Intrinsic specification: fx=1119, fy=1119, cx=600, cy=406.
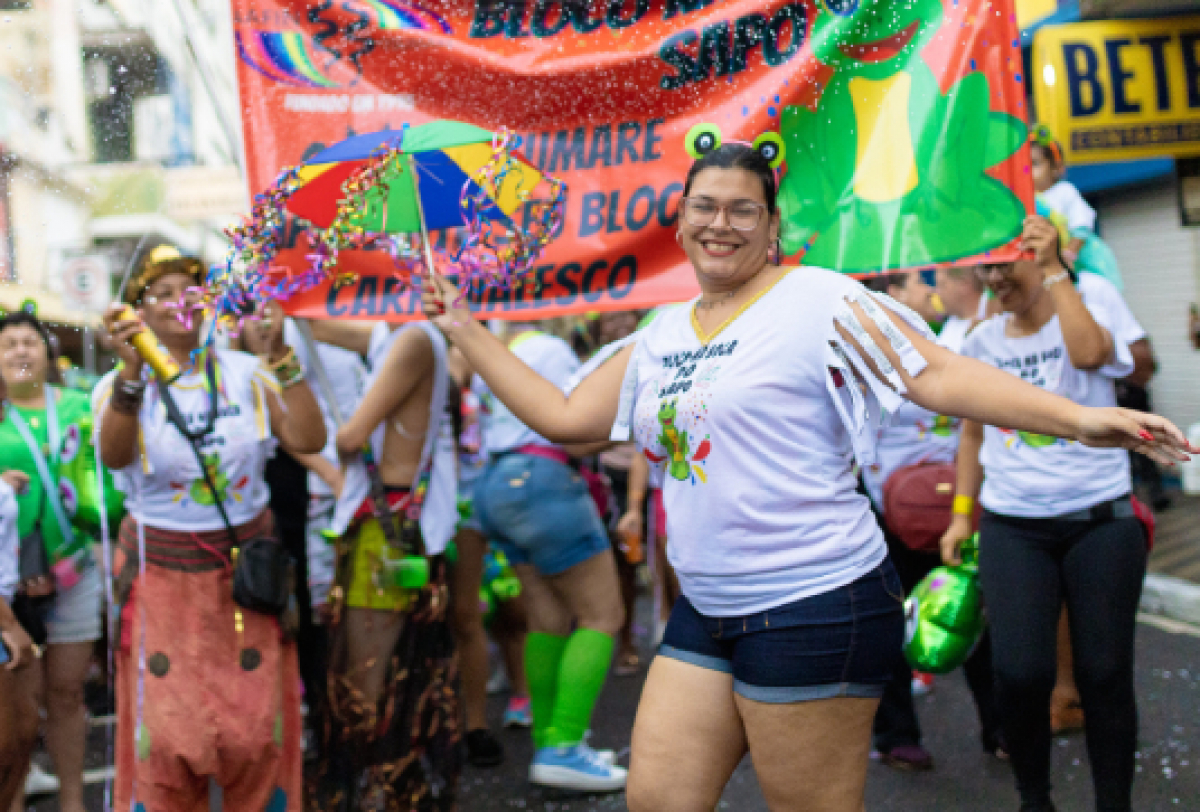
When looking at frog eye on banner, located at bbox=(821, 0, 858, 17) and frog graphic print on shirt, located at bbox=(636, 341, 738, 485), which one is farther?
frog eye on banner, located at bbox=(821, 0, 858, 17)

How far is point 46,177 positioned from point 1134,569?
10.7ft

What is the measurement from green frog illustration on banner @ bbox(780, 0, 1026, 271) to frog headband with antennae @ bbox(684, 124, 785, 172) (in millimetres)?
32

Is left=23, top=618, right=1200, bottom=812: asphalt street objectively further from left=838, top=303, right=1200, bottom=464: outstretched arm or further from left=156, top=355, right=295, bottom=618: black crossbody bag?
left=838, top=303, right=1200, bottom=464: outstretched arm

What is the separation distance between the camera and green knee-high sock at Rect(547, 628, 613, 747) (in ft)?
14.1

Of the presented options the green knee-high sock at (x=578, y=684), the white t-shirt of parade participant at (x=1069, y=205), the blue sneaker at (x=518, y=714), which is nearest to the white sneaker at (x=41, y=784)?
the blue sneaker at (x=518, y=714)

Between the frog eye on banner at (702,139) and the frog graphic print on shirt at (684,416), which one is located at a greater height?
the frog eye on banner at (702,139)

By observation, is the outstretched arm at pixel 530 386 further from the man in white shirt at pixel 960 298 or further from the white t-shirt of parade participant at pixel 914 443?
the white t-shirt of parade participant at pixel 914 443

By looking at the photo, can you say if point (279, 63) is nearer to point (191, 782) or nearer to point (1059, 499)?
point (191, 782)

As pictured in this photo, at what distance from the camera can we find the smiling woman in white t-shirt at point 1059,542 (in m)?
3.24

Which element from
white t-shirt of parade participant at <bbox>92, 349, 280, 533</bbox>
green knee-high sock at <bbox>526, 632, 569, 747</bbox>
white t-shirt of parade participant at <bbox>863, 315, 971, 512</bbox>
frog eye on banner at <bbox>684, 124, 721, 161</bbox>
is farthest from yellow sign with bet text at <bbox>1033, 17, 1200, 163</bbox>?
white t-shirt of parade participant at <bbox>92, 349, 280, 533</bbox>

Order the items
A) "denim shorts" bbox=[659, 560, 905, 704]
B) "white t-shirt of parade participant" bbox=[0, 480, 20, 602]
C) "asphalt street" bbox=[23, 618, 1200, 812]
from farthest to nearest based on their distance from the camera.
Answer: "asphalt street" bbox=[23, 618, 1200, 812], "white t-shirt of parade participant" bbox=[0, 480, 20, 602], "denim shorts" bbox=[659, 560, 905, 704]

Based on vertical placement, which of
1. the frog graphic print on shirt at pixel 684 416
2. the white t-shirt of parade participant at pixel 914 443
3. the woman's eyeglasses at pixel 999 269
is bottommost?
the white t-shirt of parade participant at pixel 914 443

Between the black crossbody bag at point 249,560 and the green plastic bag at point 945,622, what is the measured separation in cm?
196

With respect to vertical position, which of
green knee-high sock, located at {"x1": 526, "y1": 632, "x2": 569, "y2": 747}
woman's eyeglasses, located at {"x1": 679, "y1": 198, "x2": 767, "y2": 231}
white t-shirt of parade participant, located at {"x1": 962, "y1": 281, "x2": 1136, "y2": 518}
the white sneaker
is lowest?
the white sneaker
